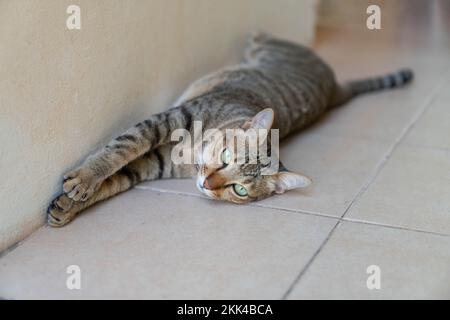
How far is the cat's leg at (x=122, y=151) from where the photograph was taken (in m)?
2.04

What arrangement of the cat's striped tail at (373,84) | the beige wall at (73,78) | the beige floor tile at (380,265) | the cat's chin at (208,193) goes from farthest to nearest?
the cat's striped tail at (373,84), the cat's chin at (208,193), the beige wall at (73,78), the beige floor tile at (380,265)

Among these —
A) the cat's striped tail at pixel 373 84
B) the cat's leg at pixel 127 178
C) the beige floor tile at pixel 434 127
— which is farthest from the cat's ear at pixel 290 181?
the cat's striped tail at pixel 373 84

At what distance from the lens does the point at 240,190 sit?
2.14 meters

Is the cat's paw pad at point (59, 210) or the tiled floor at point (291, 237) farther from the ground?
the cat's paw pad at point (59, 210)

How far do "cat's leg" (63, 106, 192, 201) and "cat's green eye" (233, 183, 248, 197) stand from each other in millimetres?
298

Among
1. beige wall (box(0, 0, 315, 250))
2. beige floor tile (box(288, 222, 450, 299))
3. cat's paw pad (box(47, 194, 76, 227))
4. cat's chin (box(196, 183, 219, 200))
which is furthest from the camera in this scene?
cat's chin (box(196, 183, 219, 200))

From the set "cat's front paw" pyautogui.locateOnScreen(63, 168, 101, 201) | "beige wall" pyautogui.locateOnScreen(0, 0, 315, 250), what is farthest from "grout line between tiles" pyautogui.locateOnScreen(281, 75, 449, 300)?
"beige wall" pyautogui.locateOnScreen(0, 0, 315, 250)

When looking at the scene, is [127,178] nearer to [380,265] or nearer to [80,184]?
[80,184]

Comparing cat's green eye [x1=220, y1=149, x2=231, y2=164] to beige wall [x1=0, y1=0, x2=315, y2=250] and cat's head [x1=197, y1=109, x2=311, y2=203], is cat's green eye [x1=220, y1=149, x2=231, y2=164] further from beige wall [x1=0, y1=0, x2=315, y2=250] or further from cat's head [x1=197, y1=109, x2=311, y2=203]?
beige wall [x1=0, y1=0, x2=315, y2=250]

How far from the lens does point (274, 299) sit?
1.69 m

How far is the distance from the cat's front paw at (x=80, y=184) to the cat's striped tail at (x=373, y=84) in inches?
57.9

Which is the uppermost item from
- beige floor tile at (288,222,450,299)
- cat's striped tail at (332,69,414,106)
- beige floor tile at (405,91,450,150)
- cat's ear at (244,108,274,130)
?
cat's ear at (244,108,274,130)

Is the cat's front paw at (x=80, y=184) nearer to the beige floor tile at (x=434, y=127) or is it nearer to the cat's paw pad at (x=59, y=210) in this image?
the cat's paw pad at (x=59, y=210)

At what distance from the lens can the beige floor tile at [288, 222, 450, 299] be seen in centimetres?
172
